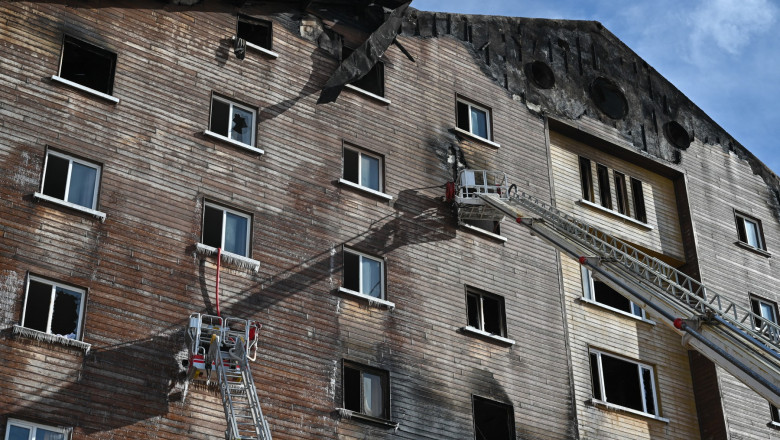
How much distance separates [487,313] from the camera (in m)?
33.0

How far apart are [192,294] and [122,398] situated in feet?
11.2

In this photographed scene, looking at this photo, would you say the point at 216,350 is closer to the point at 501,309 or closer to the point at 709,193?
the point at 501,309

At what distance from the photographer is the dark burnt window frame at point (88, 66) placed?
28672 mm

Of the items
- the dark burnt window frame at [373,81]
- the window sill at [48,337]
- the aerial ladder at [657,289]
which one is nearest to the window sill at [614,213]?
the aerial ladder at [657,289]

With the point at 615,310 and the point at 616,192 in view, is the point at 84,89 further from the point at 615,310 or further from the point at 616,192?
the point at 616,192

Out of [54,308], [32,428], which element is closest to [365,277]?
[54,308]

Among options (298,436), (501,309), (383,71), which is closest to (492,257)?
A: (501,309)

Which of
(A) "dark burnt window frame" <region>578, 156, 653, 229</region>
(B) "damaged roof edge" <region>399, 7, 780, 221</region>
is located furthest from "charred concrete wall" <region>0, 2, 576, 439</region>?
(A) "dark burnt window frame" <region>578, 156, 653, 229</region>

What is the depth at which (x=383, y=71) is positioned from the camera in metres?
35.3

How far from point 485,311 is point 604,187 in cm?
906

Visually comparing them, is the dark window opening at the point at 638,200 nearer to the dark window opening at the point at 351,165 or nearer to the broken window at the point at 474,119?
the broken window at the point at 474,119

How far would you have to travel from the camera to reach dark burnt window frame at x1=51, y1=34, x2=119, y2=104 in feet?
94.1

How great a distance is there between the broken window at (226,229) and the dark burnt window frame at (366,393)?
4131mm

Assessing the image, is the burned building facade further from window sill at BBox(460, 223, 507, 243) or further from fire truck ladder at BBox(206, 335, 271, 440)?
fire truck ladder at BBox(206, 335, 271, 440)
